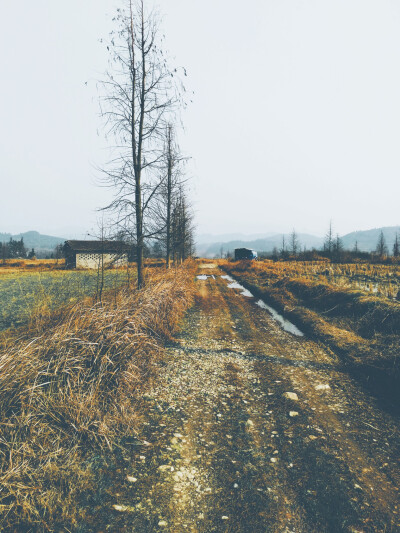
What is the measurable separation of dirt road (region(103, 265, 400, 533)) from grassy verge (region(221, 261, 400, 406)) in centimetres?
49

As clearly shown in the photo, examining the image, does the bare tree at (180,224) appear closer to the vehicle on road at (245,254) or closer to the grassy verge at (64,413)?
the grassy verge at (64,413)

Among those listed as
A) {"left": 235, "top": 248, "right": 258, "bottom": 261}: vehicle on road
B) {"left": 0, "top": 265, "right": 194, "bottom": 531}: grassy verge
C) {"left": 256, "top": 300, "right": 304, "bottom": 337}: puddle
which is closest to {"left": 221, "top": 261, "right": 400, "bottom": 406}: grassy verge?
{"left": 256, "top": 300, "right": 304, "bottom": 337}: puddle

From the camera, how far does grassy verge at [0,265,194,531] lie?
8.13ft

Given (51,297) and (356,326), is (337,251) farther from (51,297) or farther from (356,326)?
(51,297)

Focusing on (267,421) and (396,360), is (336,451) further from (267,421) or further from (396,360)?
(396,360)

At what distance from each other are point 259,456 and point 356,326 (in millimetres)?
6266

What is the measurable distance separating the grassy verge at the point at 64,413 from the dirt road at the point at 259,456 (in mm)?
291

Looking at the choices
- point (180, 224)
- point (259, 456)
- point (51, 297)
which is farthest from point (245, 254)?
point (259, 456)

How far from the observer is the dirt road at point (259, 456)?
2.49 m

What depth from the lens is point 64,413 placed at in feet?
11.0

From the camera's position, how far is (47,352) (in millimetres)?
3727

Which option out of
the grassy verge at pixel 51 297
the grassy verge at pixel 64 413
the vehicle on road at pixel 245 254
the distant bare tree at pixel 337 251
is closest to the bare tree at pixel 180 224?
the grassy verge at pixel 51 297

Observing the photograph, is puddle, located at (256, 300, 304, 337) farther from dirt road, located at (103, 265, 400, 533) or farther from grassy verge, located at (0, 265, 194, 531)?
grassy verge, located at (0, 265, 194, 531)

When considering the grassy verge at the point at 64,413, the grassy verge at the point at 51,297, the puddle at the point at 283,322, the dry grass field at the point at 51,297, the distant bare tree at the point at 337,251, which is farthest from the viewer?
the distant bare tree at the point at 337,251
